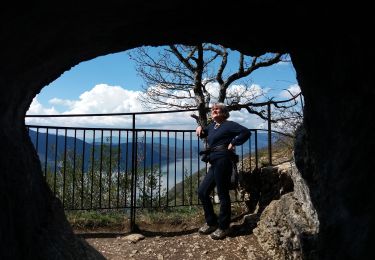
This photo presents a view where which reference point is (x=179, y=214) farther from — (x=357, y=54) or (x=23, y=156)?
(x=357, y=54)

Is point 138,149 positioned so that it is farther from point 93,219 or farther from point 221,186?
point 221,186

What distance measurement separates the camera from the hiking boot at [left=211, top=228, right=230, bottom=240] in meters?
5.13

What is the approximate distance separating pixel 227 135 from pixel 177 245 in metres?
1.58

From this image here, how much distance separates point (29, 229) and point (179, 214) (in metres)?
4.17

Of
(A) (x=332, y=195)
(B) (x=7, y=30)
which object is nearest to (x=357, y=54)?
(A) (x=332, y=195)

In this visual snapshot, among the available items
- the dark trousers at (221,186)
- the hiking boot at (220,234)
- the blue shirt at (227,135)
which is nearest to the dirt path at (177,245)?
the hiking boot at (220,234)

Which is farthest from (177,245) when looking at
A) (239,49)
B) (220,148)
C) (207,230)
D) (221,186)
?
(239,49)

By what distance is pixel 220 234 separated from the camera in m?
5.14

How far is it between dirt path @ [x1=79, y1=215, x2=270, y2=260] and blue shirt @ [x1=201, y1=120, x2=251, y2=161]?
110 centimetres

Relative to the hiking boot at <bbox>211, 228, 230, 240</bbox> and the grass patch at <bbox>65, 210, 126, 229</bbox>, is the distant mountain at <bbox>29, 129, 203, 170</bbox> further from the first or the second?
the hiking boot at <bbox>211, 228, 230, 240</bbox>

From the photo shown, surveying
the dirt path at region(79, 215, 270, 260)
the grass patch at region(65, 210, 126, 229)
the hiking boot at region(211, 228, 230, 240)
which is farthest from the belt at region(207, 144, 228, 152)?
the grass patch at region(65, 210, 126, 229)

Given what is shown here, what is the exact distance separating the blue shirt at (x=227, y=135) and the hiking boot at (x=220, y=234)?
95cm

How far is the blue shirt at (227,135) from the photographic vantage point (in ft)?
16.4

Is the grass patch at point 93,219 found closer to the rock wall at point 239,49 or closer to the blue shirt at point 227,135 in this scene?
the blue shirt at point 227,135
